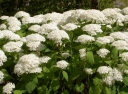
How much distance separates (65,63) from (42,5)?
746 centimetres

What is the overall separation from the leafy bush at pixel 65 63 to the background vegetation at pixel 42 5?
250 inches

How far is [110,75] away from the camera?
2.99 metres

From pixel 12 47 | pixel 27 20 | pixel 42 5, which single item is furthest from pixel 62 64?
pixel 42 5

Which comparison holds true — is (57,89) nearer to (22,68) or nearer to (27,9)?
(22,68)

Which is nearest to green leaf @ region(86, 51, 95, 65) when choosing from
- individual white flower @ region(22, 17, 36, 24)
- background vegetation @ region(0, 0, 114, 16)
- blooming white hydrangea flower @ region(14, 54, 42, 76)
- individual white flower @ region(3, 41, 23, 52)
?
blooming white hydrangea flower @ region(14, 54, 42, 76)

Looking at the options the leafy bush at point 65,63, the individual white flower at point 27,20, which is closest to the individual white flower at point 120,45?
the leafy bush at point 65,63

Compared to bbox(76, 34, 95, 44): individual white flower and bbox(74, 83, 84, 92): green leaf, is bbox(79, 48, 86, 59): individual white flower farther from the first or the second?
bbox(74, 83, 84, 92): green leaf

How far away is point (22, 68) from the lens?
293 centimetres

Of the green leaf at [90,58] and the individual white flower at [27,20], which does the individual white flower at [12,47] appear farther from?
the individual white flower at [27,20]

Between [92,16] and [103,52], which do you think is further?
[92,16]

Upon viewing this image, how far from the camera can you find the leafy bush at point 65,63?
9.80 ft

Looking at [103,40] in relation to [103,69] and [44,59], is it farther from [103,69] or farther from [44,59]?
[44,59]

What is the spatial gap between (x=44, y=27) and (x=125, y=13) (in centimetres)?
154

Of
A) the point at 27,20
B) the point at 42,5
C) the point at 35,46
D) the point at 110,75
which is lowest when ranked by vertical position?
the point at 42,5
